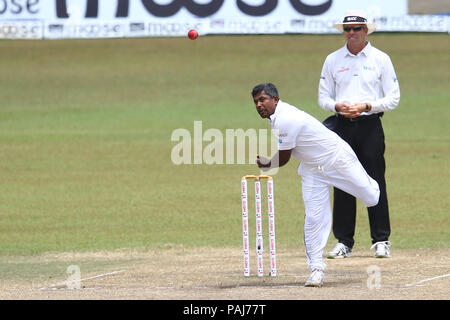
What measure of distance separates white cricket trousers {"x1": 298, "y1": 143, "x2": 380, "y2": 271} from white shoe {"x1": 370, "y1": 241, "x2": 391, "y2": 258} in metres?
1.20

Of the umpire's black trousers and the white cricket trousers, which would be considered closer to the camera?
the white cricket trousers

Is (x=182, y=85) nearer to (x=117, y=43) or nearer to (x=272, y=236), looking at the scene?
(x=117, y=43)

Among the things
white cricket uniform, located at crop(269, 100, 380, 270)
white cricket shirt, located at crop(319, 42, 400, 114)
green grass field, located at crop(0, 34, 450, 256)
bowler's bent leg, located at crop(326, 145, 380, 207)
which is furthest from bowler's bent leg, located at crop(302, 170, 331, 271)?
green grass field, located at crop(0, 34, 450, 256)

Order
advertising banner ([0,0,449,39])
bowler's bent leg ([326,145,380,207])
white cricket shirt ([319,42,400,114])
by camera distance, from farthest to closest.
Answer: advertising banner ([0,0,449,39])
white cricket shirt ([319,42,400,114])
bowler's bent leg ([326,145,380,207])

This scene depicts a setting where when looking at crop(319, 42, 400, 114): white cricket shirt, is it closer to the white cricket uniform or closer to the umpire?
the umpire

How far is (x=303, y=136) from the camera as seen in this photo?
341 inches

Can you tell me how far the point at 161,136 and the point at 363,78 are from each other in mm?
11830

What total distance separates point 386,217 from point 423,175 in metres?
6.78

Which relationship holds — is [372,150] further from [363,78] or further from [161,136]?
[161,136]

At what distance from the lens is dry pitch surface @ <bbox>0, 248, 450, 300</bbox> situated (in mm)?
8055

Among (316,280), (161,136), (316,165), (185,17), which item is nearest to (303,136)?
(316,165)

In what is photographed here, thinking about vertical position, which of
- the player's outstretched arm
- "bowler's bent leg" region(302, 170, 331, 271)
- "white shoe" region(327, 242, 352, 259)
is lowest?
"white shoe" region(327, 242, 352, 259)

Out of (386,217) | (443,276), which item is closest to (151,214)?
(386,217)

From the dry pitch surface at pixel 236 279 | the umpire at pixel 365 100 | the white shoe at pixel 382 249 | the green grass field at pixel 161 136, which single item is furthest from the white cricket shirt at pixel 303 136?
the green grass field at pixel 161 136
